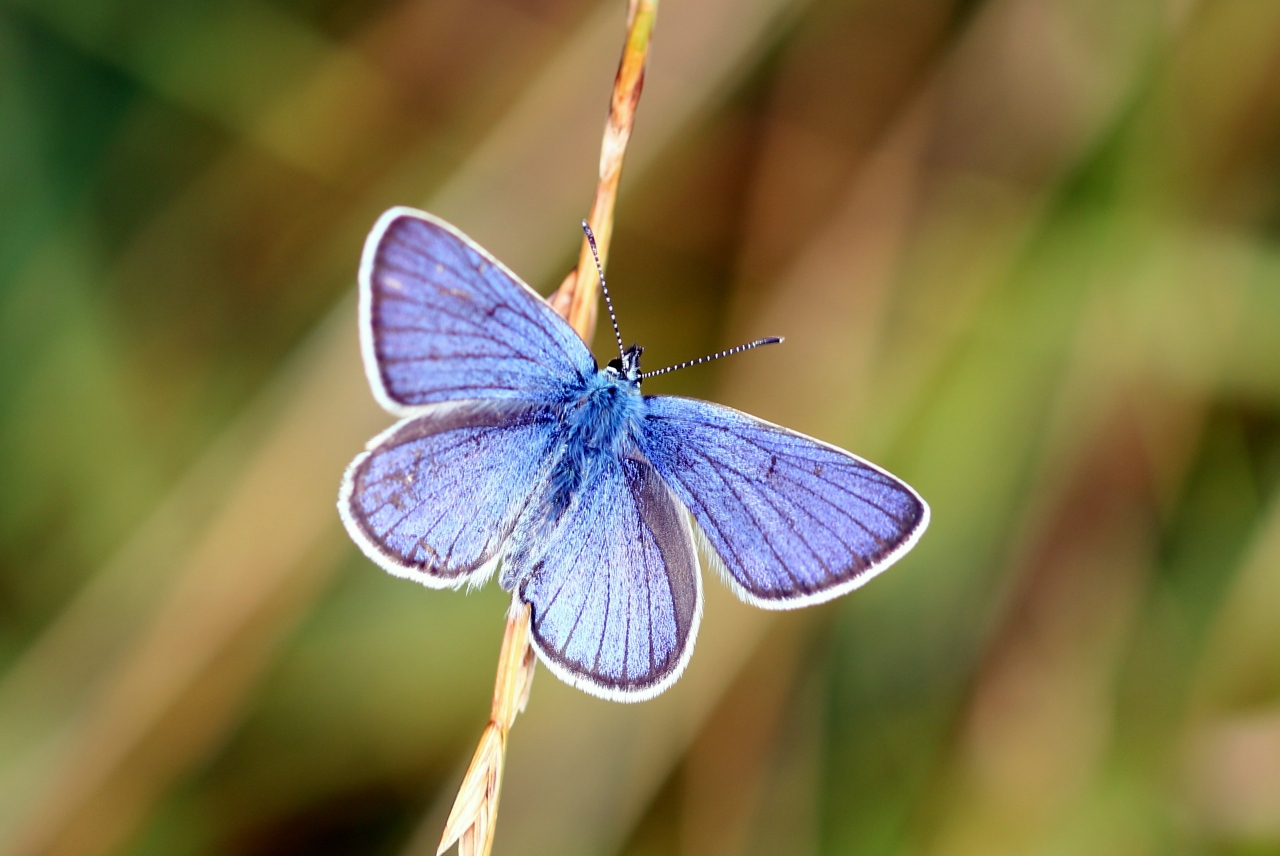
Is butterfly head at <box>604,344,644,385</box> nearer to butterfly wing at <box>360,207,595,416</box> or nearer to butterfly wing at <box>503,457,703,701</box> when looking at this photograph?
butterfly wing at <box>360,207,595,416</box>

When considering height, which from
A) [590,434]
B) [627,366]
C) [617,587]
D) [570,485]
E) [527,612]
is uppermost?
[627,366]

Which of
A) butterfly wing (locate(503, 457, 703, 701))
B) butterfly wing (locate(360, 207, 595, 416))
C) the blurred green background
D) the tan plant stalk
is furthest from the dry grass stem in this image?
the blurred green background

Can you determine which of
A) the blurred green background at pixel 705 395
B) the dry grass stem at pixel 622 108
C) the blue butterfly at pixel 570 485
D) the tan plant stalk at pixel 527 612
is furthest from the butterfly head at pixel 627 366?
the blurred green background at pixel 705 395

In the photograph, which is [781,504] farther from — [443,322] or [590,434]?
[443,322]

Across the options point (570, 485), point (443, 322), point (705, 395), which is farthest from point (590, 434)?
point (705, 395)

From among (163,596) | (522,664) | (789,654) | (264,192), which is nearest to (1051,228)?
(789,654)
